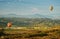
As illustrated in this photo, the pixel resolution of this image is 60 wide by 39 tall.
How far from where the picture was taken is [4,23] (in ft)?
14.1

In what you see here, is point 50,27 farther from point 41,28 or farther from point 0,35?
point 0,35

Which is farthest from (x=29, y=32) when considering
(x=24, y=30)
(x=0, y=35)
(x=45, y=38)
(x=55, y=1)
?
(x=55, y=1)

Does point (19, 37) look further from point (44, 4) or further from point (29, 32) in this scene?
point (44, 4)

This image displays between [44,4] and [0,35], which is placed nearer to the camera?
[0,35]

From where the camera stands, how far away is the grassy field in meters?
4.21

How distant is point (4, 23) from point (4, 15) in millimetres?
212

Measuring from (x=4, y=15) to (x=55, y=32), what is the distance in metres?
1.40

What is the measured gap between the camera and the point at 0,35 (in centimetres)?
416

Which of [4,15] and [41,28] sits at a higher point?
[4,15]

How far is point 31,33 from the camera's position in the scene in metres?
4.30

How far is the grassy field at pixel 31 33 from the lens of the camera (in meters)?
4.21

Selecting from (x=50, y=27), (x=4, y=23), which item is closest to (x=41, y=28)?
(x=50, y=27)

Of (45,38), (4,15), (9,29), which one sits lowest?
(45,38)

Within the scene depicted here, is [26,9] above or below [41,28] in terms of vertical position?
above
